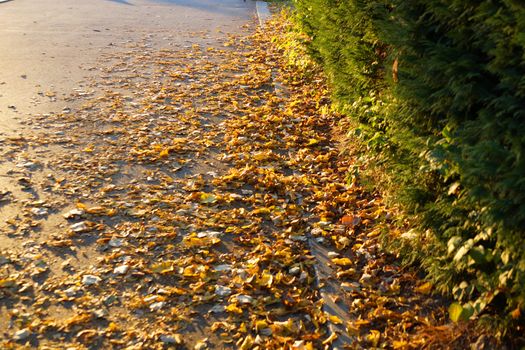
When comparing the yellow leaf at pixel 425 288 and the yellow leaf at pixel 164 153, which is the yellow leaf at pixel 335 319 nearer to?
the yellow leaf at pixel 425 288

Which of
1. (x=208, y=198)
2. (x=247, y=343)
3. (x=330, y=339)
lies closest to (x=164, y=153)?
(x=208, y=198)

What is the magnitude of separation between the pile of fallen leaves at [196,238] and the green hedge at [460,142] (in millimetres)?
391

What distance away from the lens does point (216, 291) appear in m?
3.94

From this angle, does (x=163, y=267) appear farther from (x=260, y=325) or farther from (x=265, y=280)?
(x=260, y=325)

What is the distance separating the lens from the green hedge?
2758mm

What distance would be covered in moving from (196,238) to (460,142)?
222 centimetres

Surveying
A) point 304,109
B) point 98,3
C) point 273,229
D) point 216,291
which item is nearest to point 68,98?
point 304,109

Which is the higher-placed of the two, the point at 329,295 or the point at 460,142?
the point at 460,142

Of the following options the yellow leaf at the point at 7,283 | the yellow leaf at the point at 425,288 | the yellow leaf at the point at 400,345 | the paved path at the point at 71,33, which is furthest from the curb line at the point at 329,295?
the paved path at the point at 71,33

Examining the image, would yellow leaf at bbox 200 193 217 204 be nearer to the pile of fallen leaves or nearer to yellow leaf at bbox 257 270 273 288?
the pile of fallen leaves

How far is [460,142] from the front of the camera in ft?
10.5

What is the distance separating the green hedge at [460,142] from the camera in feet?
9.05

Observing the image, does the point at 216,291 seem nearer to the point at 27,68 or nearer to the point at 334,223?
the point at 334,223

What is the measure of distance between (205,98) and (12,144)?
9.56 feet
